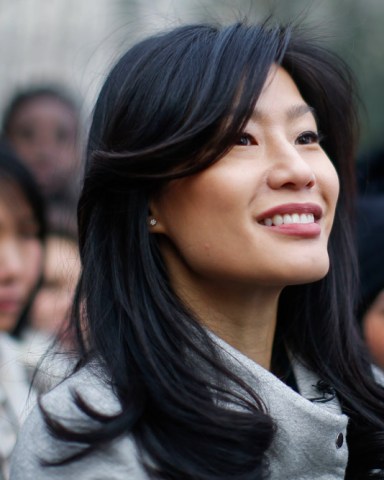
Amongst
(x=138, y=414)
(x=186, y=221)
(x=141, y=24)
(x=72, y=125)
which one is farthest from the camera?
(x=72, y=125)

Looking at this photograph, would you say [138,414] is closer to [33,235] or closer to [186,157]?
[186,157]

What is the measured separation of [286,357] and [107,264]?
58cm

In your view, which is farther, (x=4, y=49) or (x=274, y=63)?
(x=4, y=49)

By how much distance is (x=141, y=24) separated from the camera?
3662mm

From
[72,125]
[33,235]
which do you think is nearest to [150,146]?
[33,235]

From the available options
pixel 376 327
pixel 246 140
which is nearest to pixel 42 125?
pixel 376 327

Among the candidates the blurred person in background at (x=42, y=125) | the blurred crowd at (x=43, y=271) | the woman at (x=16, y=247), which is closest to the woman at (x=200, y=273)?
the blurred crowd at (x=43, y=271)

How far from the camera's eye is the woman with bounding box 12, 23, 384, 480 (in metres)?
2.43

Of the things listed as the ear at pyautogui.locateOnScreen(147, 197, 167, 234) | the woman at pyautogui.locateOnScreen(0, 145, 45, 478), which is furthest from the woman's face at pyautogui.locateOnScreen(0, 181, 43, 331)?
the ear at pyautogui.locateOnScreen(147, 197, 167, 234)

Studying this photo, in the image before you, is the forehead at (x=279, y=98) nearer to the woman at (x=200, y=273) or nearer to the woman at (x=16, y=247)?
the woman at (x=200, y=273)

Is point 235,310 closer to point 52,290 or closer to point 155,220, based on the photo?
point 155,220

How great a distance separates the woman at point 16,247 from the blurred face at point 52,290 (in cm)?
11

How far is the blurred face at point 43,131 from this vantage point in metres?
6.67

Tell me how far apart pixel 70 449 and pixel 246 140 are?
0.84m
